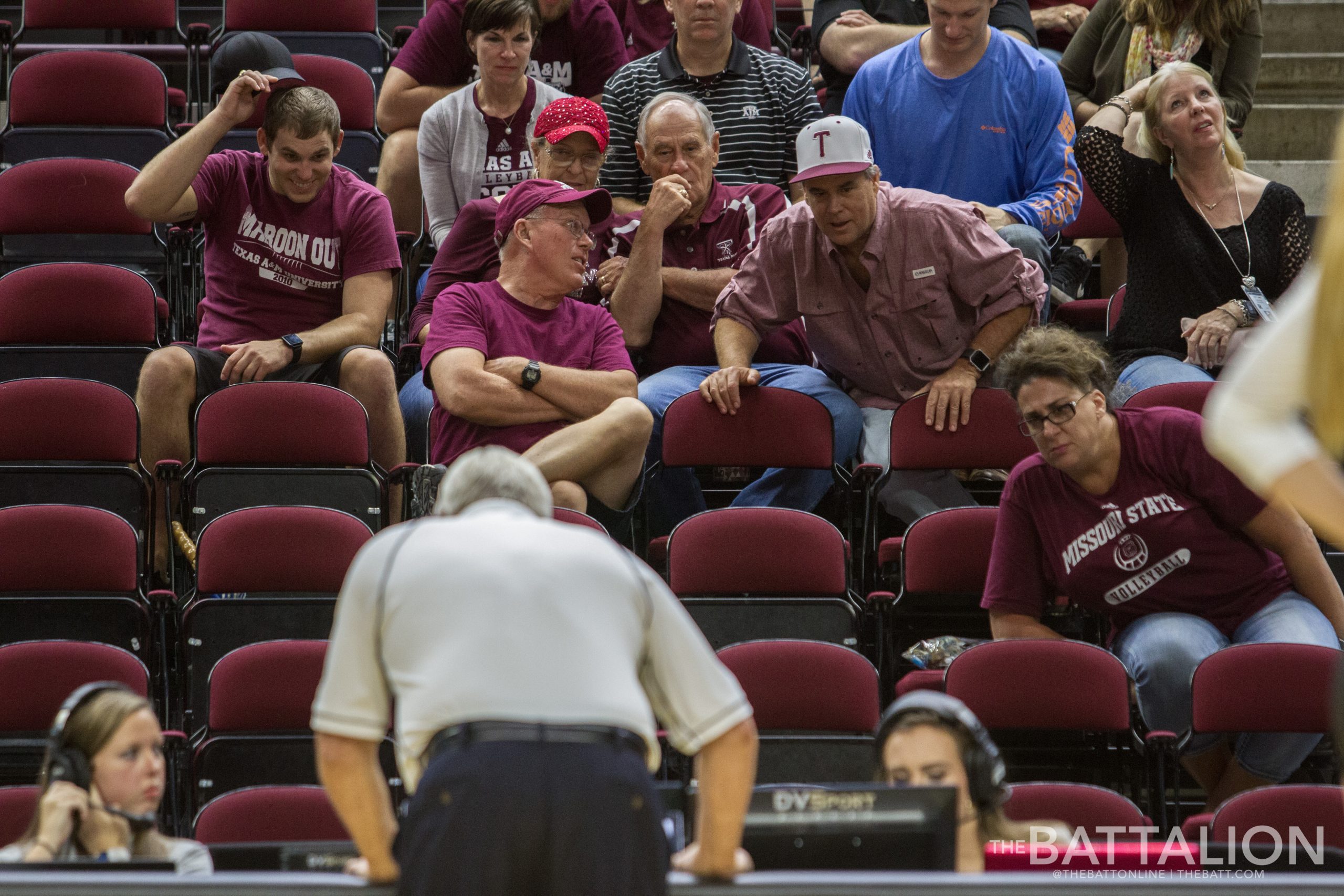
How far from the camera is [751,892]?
195 centimetres

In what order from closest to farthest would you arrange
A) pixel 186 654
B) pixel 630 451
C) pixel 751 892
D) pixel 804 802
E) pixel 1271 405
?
pixel 1271 405 → pixel 751 892 → pixel 804 802 → pixel 186 654 → pixel 630 451

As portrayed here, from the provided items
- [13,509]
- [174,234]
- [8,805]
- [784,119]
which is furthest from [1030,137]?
[8,805]

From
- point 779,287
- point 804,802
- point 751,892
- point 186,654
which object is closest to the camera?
point 751,892

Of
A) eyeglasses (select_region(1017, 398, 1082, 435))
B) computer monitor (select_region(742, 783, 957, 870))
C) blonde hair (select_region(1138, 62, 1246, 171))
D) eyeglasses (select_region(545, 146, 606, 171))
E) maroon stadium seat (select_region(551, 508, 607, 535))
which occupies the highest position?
blonde hair (select_region(1138, 62, 1246, 171))

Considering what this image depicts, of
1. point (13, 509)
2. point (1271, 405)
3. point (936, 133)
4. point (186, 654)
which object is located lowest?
point (186, 654)

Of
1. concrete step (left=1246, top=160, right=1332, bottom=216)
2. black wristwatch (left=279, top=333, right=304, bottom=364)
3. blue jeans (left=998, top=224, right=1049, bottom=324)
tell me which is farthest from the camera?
concrete step (left=1246, top=160, right=1332, bottom=216)

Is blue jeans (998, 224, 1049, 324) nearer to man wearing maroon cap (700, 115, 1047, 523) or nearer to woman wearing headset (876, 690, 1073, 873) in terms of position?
man wearing maroon cap (700, 115, 1047, 523)

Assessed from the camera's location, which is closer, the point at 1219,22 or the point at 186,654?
the point at 186,654

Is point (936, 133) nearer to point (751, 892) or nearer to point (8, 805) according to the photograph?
point (8, 805)

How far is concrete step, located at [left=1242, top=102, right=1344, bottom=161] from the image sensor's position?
7.22 meters

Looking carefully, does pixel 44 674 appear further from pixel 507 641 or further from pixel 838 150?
pixel 838 150

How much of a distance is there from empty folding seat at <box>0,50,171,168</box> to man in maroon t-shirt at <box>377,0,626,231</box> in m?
0.93

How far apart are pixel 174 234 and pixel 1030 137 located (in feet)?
9.57

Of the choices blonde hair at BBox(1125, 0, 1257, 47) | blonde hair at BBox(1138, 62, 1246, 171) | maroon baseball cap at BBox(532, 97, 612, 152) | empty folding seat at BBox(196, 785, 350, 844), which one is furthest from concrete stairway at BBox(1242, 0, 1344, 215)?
empty folding seat at BBox(196, 785, 350, 844)
